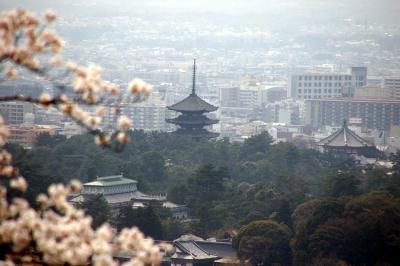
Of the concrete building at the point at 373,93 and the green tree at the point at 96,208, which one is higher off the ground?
the concrete building at the point at 373,93

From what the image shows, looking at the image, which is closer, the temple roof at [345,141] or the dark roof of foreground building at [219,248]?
the dark roof of foreground building at [219,248]

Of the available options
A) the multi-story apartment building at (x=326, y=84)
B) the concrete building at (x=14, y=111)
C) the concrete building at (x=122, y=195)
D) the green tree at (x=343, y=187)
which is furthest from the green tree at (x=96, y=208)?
the multi-story apartment building at (x=326, y=84)

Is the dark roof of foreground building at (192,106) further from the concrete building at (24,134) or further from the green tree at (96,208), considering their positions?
the green tree at (96,208)

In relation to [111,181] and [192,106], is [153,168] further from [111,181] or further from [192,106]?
[192,106]

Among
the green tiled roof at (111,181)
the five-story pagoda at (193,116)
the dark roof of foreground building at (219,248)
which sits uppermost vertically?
the five-story pagoda at (193,116)

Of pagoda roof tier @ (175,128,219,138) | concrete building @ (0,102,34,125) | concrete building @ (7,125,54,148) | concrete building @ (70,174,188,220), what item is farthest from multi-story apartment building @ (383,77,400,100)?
concrete building @ (70,174,188,220)

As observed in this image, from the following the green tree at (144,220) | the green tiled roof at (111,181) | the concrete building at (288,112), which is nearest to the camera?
the green tree at (144,220)
